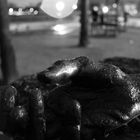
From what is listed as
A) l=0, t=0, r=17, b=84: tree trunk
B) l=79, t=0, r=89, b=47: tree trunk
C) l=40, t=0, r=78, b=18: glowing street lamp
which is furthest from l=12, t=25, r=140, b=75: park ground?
l=40, t=0, r=78, b=18: glowing street lamp

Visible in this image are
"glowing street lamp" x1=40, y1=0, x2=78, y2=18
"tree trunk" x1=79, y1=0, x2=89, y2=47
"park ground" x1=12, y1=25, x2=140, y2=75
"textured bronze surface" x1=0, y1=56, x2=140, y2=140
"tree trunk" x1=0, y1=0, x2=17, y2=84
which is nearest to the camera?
"textured bronze surface" x1=0, y1=56, x2=140, y2=140

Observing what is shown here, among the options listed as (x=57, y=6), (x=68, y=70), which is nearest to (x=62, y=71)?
(x=68, y=70)

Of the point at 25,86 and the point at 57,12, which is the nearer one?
the point at 25,86

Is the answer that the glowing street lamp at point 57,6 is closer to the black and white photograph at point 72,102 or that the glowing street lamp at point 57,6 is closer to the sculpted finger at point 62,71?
the black and white photograph at point 72,102

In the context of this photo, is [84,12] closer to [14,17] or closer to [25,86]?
[14,17]

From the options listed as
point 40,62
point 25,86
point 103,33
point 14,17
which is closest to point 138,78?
point 25,86

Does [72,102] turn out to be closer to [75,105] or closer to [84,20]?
[75,105]

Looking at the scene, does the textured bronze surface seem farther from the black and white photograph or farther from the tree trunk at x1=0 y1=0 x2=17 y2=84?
the tree trunk at x1=0 y1=0 x2=17 y2=84

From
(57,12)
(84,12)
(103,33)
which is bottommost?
(103,33)
